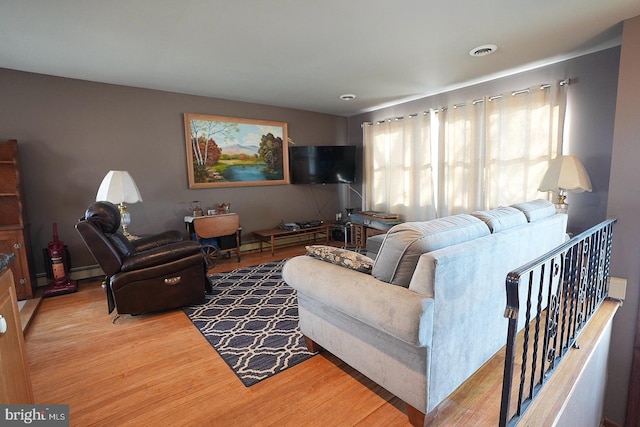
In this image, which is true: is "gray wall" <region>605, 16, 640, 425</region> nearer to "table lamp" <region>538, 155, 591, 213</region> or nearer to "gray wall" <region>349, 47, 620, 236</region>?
"table lamp" <region>538, 155, 591, 213</region>

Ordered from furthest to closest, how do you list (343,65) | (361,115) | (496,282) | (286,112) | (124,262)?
(361,115) < (286,112) < (343,65) < (124,262) < (496,282)

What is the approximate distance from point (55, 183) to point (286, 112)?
3.20 meters

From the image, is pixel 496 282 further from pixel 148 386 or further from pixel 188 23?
pixel 188 23

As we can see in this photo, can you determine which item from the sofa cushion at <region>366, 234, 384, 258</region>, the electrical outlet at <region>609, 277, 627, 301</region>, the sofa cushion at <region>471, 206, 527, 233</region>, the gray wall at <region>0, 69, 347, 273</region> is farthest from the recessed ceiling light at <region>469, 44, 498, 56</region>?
the gray wall at <region>0, 69, 347, 273</region>

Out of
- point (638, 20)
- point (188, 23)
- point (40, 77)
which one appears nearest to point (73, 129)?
point (40, 77)

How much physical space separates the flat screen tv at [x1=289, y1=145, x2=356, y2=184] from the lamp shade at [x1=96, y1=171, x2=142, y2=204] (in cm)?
246

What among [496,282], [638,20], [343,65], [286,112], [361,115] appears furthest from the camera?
[361,115]

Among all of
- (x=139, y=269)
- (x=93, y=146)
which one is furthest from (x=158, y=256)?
(x=93, y=146)

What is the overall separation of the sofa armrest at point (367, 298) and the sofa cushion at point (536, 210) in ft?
4.07

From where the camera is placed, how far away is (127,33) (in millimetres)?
2271

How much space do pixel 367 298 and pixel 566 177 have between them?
2333 millimetres

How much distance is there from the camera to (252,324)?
241cm

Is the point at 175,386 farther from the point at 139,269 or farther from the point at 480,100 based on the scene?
the point at 480,100

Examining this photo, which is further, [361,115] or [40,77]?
[361,115]
